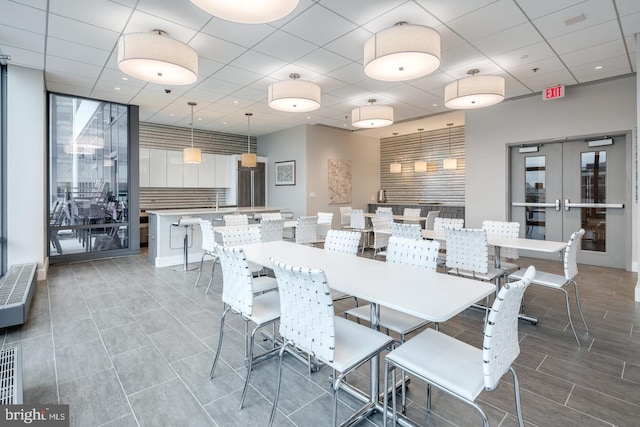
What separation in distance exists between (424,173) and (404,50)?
7111mm

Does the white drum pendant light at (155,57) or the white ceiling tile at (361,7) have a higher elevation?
the white ceiling tile at (361,7)

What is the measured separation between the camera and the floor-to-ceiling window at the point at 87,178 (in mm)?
5879

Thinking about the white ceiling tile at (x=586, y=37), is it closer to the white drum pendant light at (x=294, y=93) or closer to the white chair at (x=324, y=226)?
the white drum pendant light at (x=294, y=93)

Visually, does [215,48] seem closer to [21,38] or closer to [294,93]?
[294,93]

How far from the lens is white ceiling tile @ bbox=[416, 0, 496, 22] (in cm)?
312

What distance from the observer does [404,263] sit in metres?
2.62

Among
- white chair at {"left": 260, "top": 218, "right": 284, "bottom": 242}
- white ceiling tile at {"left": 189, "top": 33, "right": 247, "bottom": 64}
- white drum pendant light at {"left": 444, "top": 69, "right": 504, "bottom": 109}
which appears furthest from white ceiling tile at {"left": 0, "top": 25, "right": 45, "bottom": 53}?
white drum pendant light at {"left": 444, "top": 69, "right": 504, "bottom": 109}

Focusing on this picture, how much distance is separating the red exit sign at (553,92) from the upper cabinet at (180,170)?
7336 millimetres

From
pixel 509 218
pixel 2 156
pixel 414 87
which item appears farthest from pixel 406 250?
pixel 2 156

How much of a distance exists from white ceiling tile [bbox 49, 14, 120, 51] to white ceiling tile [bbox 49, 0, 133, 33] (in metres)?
0.11

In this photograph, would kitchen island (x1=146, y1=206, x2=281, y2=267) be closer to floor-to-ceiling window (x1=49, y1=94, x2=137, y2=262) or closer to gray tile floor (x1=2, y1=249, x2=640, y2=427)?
floor-to-ceiling window (x1=49, y1=94, x2=137, y2=262)

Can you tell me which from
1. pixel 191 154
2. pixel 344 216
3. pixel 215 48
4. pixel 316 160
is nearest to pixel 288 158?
pixel 316 160

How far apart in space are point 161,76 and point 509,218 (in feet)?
21.3

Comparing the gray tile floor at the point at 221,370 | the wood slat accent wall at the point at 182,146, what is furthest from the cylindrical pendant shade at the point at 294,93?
the wood slat accent wall at the point at 182,146
